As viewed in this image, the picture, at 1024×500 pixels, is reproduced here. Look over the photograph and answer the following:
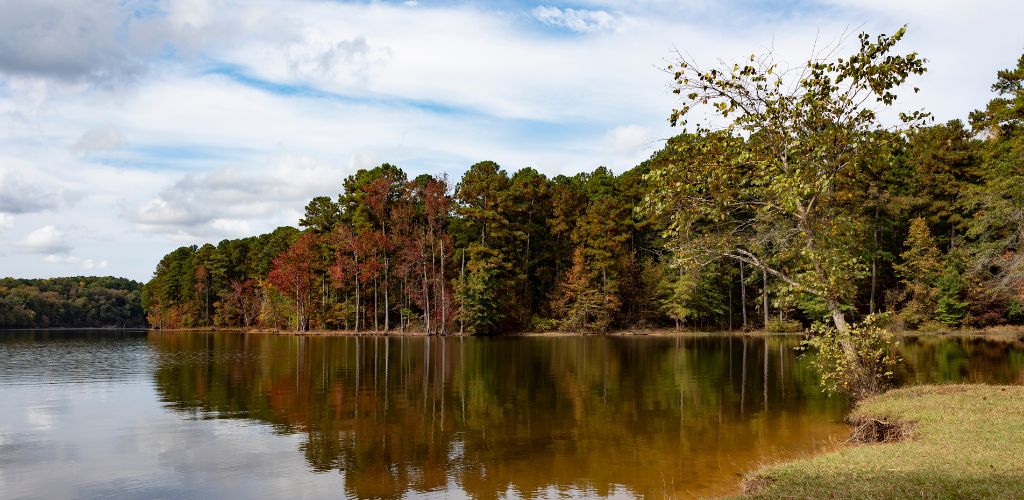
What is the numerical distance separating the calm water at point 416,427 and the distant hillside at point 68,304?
4192 inches

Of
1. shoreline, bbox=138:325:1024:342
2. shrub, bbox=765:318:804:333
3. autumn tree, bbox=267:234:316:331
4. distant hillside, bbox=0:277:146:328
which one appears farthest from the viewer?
distant hillside, bbox=0:277:146:328

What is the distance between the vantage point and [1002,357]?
3003 centimetres

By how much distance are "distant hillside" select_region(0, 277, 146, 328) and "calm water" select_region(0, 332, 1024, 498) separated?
4192 inches

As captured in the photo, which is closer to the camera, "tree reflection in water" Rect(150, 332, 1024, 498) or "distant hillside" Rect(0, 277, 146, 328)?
"tree reflection in water" Rect(150, 332, 1024, 498)

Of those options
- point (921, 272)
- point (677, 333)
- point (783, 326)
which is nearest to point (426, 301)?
point (677, 333)

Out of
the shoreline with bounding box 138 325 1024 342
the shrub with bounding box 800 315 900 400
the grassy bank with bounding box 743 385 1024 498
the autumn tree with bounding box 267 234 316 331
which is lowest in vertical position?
the shoreline with bounding box 138 325 1024 342

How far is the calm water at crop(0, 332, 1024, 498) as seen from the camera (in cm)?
1094

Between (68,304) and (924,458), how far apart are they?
497ft

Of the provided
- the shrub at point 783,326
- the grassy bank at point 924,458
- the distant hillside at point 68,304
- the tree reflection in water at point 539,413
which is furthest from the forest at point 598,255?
the distant hillside at point 68,304

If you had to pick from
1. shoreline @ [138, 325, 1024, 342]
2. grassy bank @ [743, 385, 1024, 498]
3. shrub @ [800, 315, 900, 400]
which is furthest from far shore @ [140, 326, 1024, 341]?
grassy bank @ [743, 385, 1024, 498]

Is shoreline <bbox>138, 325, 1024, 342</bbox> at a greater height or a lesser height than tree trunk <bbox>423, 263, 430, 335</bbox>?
lesser

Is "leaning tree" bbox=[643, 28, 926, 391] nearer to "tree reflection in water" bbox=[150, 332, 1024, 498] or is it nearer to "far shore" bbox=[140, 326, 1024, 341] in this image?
"tree reflection in water" bbox=[150, 332, 1024, 498]

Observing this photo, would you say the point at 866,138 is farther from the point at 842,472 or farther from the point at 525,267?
the point at 525,267

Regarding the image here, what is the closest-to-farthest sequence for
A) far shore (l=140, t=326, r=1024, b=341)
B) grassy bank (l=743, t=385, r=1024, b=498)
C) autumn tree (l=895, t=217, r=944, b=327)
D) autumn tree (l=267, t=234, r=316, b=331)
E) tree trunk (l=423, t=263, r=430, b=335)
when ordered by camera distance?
grassy bank (l=743, t=385, r=1024, b=498) → far shore (l=140, t=326, r=1024, b=341) → autumn tree (l=895, t=217, r=944, b=327) → tree trunk (l=423, t=263, r=430, b=335) → autumn tree (l=267, t=234, r=316, b=331)
